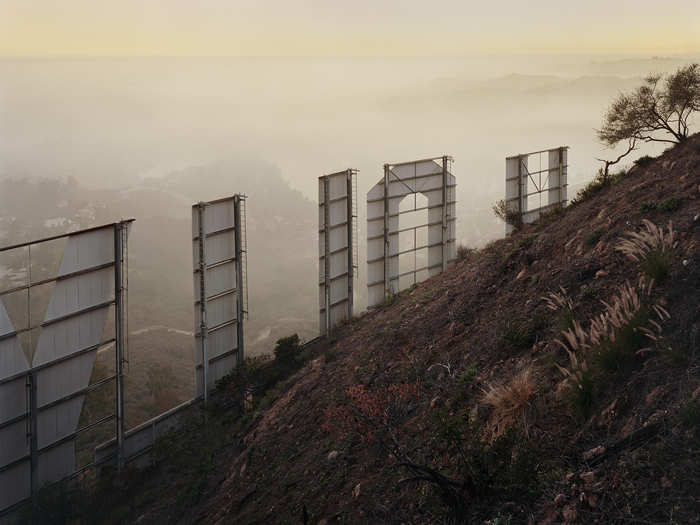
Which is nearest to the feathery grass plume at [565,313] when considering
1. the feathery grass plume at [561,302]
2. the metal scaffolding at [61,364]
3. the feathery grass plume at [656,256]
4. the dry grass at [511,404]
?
the feathery grass plume at [561,302]

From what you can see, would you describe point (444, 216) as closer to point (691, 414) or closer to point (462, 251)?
point (462, 251)

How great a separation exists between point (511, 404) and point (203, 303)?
12108mm

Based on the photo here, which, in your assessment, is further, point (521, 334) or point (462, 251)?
point (462, 251)

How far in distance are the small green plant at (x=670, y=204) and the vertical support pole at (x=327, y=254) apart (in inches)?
482

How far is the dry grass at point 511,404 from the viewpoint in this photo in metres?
7.46

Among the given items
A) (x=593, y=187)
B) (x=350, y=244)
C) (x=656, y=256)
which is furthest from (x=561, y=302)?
(x=350, y=244)

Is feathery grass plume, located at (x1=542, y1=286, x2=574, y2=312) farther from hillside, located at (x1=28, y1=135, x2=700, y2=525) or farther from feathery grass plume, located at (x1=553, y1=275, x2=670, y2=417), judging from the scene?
feathery grass plume, located at (x1=553, y1=275, x2=670, y2=417)

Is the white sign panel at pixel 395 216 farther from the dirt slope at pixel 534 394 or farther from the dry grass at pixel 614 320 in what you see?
the dry grass at pixel 614 320

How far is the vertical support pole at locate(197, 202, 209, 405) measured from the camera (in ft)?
57.8

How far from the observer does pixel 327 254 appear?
2212 centimetres

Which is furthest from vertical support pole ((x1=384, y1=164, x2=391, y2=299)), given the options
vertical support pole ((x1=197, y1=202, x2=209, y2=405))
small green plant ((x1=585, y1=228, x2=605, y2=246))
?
small green plant ((x1=585, y1=228, x2=605, y2=246))

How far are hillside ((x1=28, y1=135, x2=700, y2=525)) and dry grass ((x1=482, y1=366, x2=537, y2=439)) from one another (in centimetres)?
2

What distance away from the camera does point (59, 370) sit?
1525 cm

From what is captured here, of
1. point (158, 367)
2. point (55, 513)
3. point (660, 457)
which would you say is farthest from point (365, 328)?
point (158, 367)
